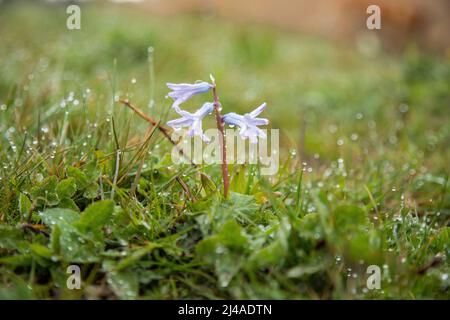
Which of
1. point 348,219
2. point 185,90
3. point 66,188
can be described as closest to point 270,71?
point 185,90

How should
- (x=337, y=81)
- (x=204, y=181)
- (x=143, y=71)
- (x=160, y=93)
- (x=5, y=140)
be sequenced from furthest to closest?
(x=337, y=81) → (x=143, y=71) → (x=160, y=93) → (x=5, y=140) → (x=204, y=181)

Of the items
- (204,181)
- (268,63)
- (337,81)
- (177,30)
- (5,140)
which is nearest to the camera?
(204,181)

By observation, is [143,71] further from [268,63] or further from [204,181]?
[204,181]

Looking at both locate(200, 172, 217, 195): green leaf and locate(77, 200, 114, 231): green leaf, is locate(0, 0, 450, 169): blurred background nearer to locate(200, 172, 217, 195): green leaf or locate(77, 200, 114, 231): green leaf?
locate(200, 172, 217, 195): green leaf

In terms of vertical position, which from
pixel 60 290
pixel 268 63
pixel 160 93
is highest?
pixel 268 63

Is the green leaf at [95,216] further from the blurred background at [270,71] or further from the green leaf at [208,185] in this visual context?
the blurred background at [270,71]

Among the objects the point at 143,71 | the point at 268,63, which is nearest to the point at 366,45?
the point at 268,63

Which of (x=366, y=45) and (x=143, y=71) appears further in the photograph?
(x=366, y=45)
